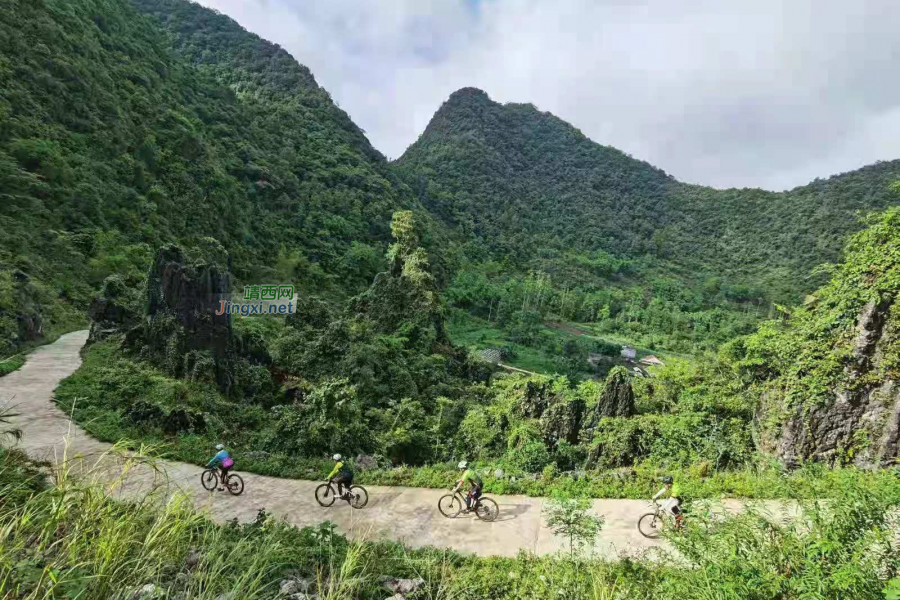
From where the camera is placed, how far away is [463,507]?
27.5 feet

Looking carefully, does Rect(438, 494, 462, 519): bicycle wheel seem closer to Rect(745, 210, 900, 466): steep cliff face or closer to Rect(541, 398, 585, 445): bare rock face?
Rect(541, 398, 585, 445): bare rock face

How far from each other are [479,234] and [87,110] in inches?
2272

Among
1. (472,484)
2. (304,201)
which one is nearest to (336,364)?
(472,484)

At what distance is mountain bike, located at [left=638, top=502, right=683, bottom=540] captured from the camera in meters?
7.04

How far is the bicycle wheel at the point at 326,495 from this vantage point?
26.7 ft

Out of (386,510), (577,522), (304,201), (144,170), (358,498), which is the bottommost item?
(386,510)

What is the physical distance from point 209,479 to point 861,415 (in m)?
13.7

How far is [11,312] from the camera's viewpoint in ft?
47.5

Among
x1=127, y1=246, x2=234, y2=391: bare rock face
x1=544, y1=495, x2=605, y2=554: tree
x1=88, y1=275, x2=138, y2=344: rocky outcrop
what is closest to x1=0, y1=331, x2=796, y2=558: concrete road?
x1=544, y1=495, x2=605, y2=554: tree

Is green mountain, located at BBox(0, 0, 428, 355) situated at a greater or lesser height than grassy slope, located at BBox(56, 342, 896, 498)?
greater

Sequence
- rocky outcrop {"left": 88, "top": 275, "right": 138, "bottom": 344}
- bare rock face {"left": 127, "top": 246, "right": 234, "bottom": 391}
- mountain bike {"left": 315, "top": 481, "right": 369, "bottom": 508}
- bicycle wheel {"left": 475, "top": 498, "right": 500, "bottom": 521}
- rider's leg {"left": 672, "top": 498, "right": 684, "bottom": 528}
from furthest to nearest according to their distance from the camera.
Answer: rocky outcrop {"left": 88, "top": 275, "right": 138, "bottom": 344}
bare rock face {"left": 127, "top": 246, "right": 234, "bottom": 391}
mountain bike {"left": 315, "top": 481, "right": 369, "bottom": 508}
bicycle wheel {"left": 475, "top": 498, "right": 500, "bottom": 521}
rider's leg {"left": 672, "top": 498, "right": 684, "bottom": 528}

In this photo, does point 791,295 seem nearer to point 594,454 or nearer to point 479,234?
point 479,234

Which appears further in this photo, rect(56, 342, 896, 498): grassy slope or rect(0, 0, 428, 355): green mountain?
rect(0, 0, 428, 355): green mountain

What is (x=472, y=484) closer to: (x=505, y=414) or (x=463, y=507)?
(x=463, y=507)
